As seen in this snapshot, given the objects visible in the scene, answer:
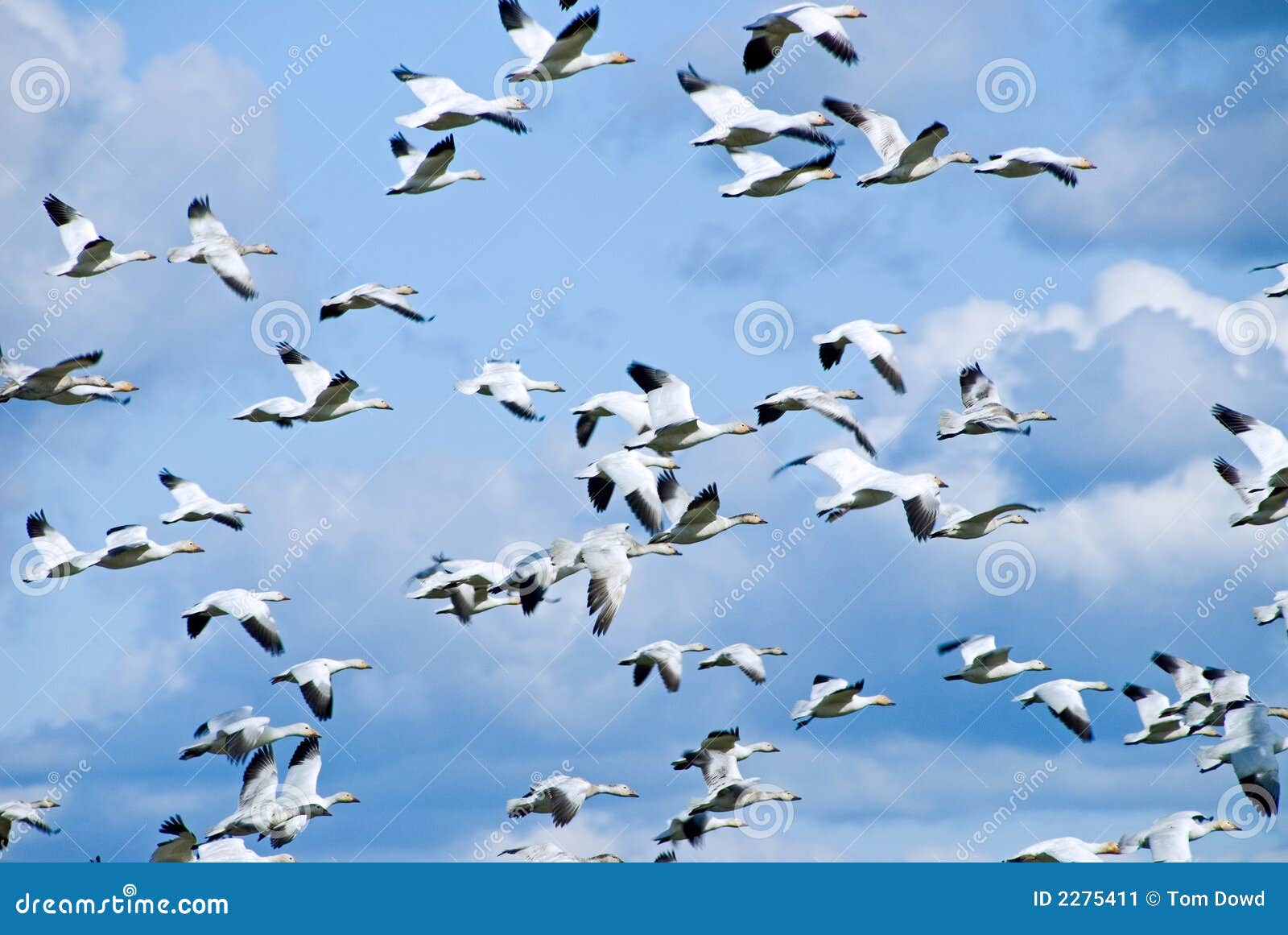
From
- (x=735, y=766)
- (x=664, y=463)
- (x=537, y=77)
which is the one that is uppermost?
(x=537, y=77)

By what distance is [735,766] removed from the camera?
102 feet

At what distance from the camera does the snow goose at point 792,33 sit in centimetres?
2722

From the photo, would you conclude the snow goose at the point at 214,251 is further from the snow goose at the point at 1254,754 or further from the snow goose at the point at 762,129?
the snow goose at the point at 1254,754

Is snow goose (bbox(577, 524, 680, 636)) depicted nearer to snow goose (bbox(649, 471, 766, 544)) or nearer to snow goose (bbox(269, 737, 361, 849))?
snow goose (bbox(649, 471, 766, 544))

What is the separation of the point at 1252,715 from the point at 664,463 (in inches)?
367

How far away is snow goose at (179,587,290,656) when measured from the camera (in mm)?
29891

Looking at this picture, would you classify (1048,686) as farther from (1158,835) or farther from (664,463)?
(664,463)

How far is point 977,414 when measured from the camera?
3250 centimetres

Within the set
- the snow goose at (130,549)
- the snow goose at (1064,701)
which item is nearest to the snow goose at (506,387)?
the snow goose at (130,549)

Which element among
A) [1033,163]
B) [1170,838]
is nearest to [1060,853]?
[1170,838]

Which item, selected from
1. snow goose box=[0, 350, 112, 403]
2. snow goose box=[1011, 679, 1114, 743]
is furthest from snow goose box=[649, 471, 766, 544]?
snow goose box=[0, 350, 112, 403]

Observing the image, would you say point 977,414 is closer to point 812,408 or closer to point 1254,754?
point 812,408

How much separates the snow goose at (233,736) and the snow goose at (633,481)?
21.5 ft

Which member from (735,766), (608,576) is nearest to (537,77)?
(608,576)
